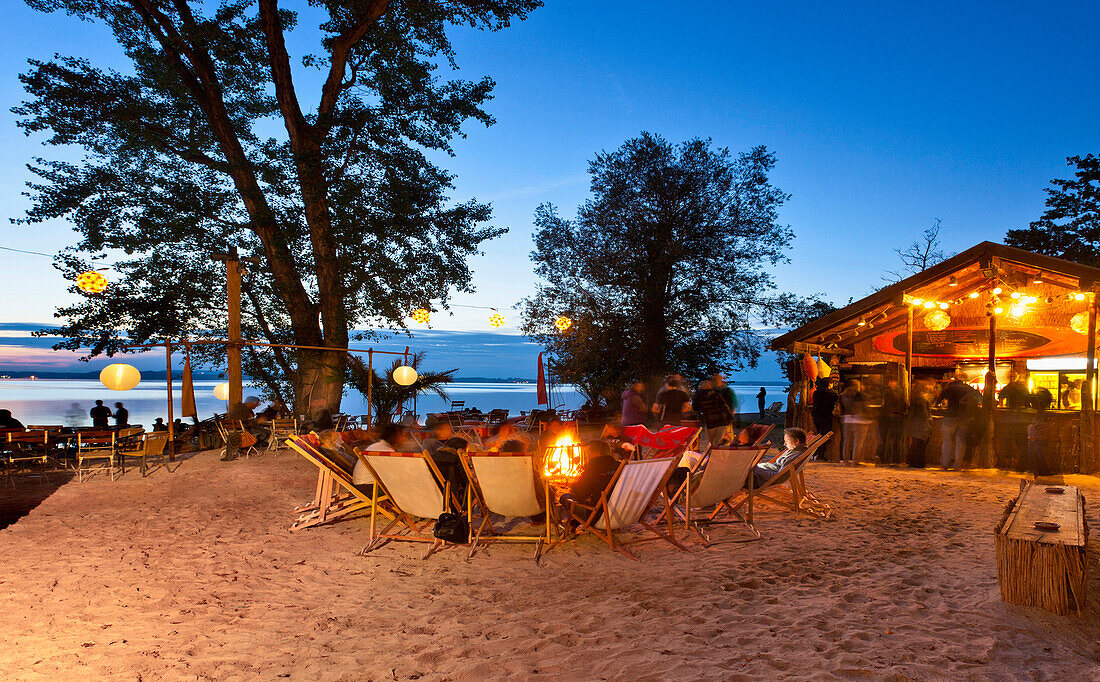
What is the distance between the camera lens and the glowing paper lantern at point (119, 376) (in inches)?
318

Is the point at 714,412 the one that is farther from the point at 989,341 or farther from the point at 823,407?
the point at 989,341

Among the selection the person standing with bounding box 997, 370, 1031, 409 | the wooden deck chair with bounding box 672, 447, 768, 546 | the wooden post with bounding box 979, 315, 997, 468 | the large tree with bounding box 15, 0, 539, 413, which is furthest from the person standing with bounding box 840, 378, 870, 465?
the large tree with bounding box 15, 0, 539, 413

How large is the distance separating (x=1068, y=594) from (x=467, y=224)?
14216 millimetres

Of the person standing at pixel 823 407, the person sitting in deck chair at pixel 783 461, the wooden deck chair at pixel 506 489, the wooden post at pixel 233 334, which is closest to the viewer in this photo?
the wooden deck chair at pixel 506 489

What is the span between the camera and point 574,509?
5.14m

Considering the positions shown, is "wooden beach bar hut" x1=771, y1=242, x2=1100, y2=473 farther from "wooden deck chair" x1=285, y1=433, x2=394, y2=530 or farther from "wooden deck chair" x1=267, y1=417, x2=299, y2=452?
"wooden deck chair" x1=267, y1=417, x2=299, y2=452

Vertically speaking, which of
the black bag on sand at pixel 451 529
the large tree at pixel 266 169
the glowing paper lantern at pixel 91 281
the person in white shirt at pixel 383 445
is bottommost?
the black bag on sand at pixel 451 529

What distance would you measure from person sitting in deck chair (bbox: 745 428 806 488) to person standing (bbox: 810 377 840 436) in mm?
4640

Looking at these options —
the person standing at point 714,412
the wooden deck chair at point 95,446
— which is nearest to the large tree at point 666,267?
the person standing at point 714,412

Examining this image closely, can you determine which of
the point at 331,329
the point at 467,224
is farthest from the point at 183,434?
the point at 467,224

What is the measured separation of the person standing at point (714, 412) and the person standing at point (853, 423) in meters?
2.22

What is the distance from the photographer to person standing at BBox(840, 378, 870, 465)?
10281 mm

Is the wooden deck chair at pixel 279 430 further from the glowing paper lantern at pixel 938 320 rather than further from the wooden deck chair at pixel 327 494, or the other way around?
the glowing paper lantern at pixel 938 320

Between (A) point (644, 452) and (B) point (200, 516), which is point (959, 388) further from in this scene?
(B) point (200, 516)
